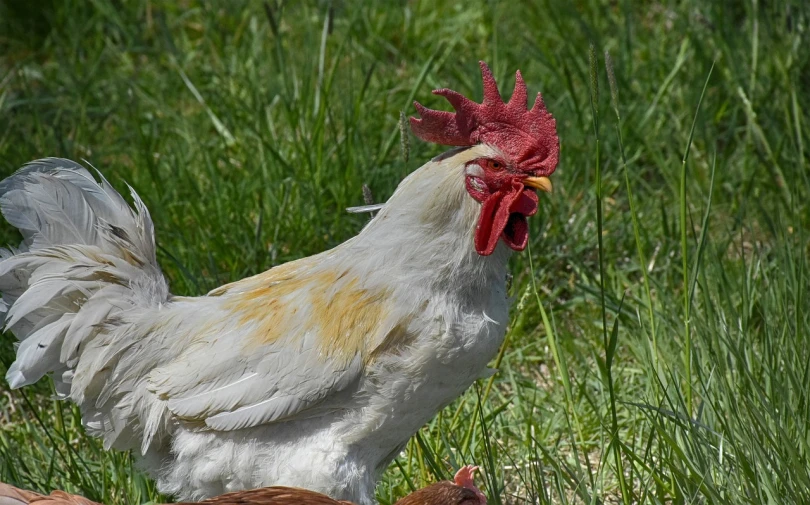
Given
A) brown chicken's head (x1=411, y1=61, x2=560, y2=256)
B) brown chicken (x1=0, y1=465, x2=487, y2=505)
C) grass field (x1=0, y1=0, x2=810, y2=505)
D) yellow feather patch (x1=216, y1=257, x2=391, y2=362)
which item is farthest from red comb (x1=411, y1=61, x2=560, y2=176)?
brown chicken (x1=0, y1=465, x2=487, y2=505)

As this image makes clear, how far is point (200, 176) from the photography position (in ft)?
18.0

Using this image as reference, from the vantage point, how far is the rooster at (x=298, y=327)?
10.5 ft

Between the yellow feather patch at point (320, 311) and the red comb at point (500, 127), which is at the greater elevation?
the red comb at point (500, 127)

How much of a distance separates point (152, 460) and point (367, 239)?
105 centimetres

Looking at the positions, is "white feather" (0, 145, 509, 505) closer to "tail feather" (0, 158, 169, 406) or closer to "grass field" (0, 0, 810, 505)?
"tail feather" (0, 158, 169, 406)

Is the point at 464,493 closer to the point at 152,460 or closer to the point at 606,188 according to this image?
the point at 152,460

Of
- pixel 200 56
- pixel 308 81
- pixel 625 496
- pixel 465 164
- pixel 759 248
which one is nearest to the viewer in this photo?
pixel 625 496

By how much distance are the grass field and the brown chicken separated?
0.20 meters

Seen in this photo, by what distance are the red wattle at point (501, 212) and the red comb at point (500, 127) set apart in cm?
8

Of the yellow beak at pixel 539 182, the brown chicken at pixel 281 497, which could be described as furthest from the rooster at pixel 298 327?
the brown chicken at pixel 281 497

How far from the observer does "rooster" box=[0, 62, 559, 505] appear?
321cm

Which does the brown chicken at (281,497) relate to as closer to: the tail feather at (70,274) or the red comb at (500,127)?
the tail feather at (70,274)

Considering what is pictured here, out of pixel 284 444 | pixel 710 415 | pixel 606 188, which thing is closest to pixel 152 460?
pixel 284 444

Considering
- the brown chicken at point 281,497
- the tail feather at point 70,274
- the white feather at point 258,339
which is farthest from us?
the tail feather at point 70,274
